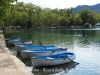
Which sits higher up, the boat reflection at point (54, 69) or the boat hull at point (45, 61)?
the boat hull at point (45, 61)

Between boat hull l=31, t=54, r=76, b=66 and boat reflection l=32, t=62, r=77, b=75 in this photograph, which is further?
boat hull l=31, t=54, r=76, b=66

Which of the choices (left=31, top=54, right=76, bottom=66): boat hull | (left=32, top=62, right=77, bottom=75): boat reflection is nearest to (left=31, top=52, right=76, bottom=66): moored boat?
(left=31, top=54, right=76, bottom=66): boat hull

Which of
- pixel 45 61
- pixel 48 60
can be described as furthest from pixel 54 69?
pixel 45 61

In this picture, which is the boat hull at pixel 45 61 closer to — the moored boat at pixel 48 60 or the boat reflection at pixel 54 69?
the moored boat at pixel 48 60

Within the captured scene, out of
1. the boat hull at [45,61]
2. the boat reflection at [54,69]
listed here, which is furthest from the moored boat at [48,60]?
the boat reflection at [54,69]

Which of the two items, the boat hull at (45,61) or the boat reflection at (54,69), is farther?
the boat hull at (45,61)

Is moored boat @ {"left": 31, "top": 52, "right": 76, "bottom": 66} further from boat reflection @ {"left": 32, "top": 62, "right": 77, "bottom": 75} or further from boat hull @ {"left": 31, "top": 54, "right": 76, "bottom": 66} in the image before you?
boat reflection @ {"left": 32, "top": 62, "right": 77, "bottom": 75}

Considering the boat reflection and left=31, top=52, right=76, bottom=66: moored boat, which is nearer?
the boat reflection

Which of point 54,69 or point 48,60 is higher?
point 48,60

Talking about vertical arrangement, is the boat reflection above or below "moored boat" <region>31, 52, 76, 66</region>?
Result: below

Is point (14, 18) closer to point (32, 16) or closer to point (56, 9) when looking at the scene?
point (32, 16)

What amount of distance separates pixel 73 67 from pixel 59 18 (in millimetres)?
122266

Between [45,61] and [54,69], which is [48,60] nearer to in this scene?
[45,61]

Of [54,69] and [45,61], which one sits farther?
[54,69]
